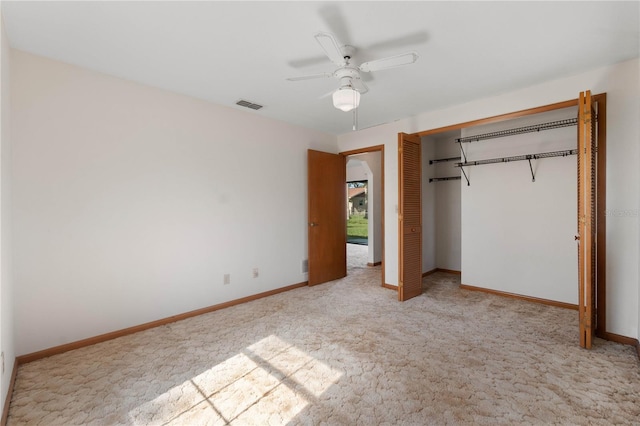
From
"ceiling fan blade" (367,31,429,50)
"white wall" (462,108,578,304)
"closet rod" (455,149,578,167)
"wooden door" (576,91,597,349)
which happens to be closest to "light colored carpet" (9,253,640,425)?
"wooden door" (576,91,597,349)

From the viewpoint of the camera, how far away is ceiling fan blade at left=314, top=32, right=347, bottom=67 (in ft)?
5.63

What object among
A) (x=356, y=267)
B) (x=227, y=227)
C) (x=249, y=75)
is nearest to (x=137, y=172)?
(x=227, y=227)

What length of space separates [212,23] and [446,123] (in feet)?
9.67

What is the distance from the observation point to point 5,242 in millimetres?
1959

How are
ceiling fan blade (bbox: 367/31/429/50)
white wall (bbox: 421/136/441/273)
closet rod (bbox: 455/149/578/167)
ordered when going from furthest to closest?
white wall (bbox: 421/136/441/273) < closet rod (bbox: 455/149/578/167) < ceiling fan blade (bbox: 367/31/429/50)

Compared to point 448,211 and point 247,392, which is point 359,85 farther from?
point 448,211

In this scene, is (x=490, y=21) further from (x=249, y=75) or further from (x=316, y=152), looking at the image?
(x=316, y=152)

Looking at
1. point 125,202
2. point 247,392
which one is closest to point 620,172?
point 247,392

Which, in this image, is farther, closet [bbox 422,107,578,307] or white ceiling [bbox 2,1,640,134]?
closet [bbox 422,107,578,307]

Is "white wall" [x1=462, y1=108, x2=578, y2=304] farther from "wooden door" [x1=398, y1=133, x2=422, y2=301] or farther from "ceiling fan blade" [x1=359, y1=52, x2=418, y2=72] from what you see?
"ceiling fan blade" [x1=359, y1=52, x2=418, y2=72]

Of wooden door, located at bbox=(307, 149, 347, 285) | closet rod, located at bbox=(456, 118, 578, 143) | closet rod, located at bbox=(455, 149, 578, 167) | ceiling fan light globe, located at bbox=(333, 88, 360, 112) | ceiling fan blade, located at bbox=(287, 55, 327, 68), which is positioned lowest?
wooden door, located at bbox=(307, 149, 347, 285)

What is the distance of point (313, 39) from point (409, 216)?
2524mm

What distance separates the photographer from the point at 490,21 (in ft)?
6.54

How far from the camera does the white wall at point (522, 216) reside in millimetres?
3547
